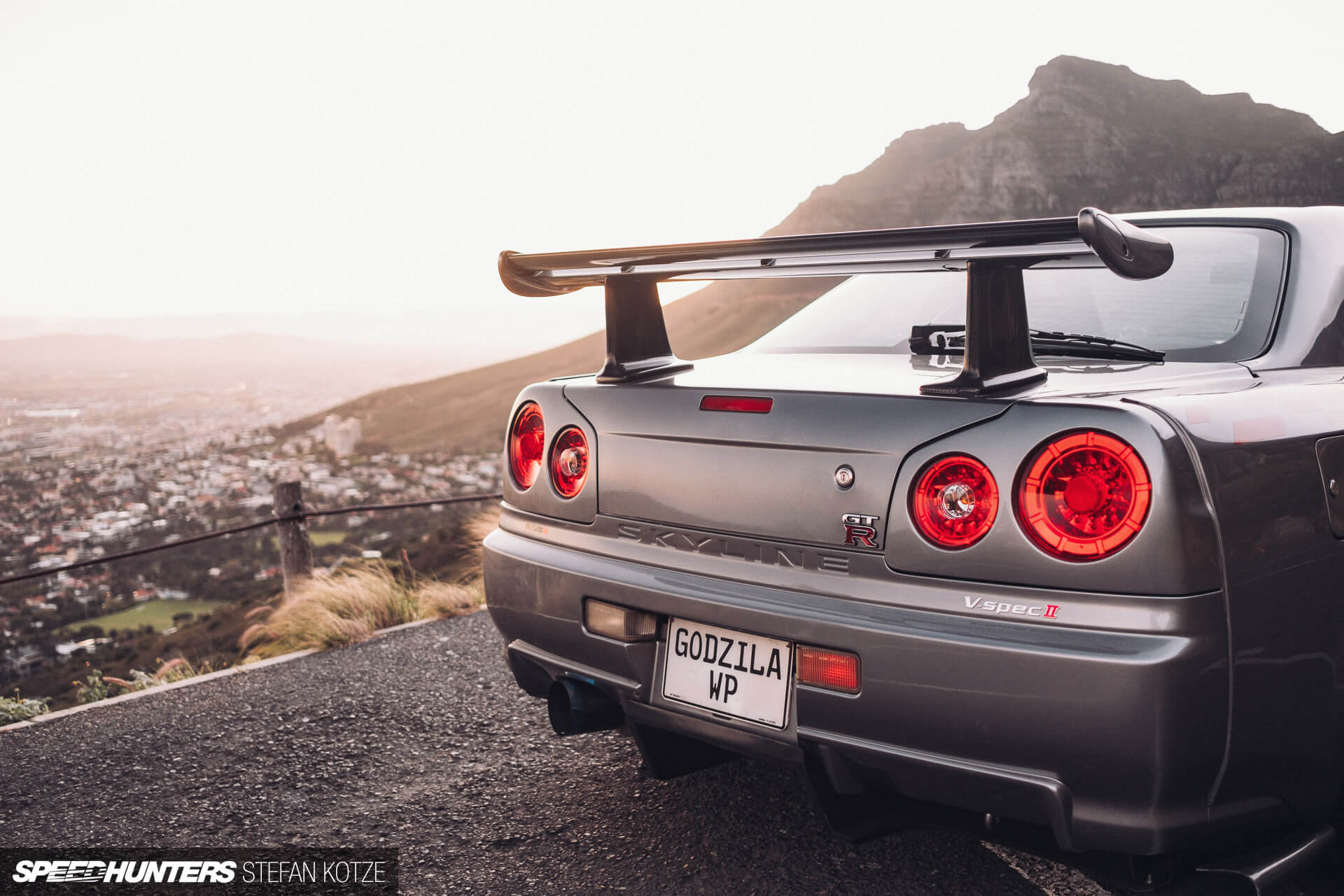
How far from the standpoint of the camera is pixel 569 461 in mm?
2424

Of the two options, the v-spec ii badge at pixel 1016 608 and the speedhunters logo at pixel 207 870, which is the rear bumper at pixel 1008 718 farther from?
the speedhunters logo at pixel 207 870

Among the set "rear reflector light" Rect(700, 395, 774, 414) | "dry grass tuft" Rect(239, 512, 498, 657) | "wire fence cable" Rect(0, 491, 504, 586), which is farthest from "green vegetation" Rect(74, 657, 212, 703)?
"rear reflector light" Rect(700, 395, 774, 414)

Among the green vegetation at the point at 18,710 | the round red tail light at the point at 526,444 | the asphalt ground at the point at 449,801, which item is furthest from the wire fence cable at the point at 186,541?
the round red tail light at the point at 526,444

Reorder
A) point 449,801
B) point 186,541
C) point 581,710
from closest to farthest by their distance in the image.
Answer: point 581,710
point 449,801
point 186,541

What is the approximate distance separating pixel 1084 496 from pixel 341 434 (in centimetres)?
5205

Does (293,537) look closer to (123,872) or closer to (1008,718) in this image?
(123,872)

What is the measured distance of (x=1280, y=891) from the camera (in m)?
2.13

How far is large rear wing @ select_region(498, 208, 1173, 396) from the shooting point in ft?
5.36

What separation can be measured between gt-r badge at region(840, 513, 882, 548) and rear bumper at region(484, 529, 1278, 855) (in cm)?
11

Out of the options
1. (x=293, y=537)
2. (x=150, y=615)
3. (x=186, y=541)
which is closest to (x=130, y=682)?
(x=186, y=541)

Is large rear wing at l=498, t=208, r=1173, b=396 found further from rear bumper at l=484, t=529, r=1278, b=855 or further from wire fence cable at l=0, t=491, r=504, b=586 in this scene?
wire fence cable at l=0, t=491, r=504, b=586

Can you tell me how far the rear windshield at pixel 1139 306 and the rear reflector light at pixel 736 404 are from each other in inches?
25.9

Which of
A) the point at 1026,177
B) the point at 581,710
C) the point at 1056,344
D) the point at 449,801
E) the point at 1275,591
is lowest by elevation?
the point at 449,801

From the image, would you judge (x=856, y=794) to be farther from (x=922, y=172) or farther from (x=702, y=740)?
(x=922, y=172)
